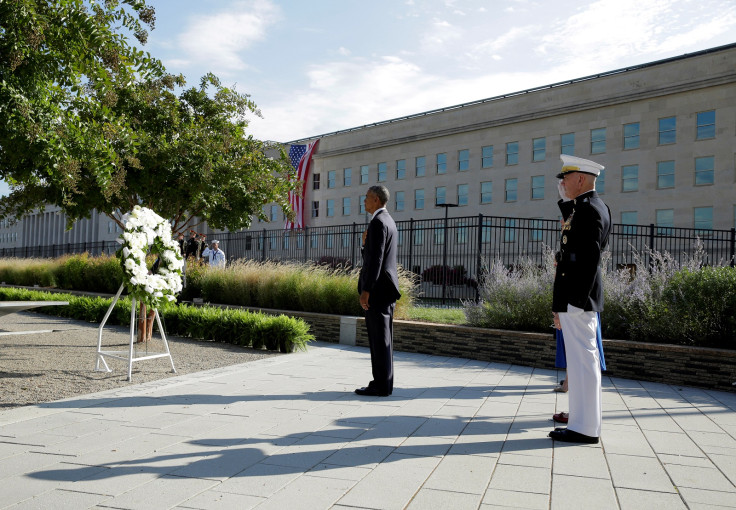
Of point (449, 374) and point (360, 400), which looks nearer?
point (360, 400)

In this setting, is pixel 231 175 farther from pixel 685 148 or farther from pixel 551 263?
pixel 685 148

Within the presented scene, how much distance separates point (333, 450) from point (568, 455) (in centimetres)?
172

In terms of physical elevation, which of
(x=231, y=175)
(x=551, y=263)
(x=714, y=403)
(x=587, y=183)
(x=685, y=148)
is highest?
(x=685, y=148)

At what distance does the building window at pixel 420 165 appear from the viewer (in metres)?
51.1

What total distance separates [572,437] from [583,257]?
1.42 meters

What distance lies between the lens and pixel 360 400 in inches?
247

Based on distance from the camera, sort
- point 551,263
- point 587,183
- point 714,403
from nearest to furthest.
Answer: point 587,183
point 714,403
point 551,263

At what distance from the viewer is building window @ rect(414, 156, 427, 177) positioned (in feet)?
168

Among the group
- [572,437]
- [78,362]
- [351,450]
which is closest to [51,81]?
[78,362]

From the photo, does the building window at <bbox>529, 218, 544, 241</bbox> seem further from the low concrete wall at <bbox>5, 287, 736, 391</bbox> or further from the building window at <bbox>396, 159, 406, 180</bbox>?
the building window at <bbox>396, 159, 406, 180</bbox>

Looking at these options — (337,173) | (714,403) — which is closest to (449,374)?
(714,403)

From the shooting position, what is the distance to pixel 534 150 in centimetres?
4391

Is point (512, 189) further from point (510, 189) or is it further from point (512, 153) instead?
point (512, 153)

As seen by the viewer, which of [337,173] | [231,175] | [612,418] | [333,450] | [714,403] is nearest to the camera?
[333,450]
